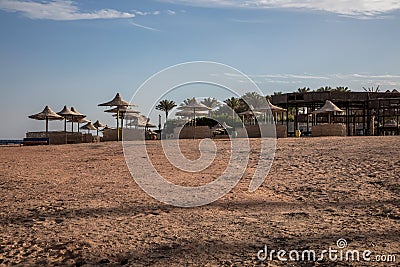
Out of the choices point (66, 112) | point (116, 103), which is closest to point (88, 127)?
point (66, 112)

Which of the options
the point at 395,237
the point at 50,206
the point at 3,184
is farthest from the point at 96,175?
the point at 395,237

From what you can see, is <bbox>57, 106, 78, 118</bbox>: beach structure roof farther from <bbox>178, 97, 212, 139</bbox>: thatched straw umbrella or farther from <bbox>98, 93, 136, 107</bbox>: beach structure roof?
<bbox>178, 97, 212, 139</bbox>: thatched straw umbrella

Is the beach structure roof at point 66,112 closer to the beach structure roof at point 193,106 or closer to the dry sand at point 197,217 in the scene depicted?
the beach structure roof at point 193,106

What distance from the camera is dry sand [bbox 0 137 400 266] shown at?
5.42 m

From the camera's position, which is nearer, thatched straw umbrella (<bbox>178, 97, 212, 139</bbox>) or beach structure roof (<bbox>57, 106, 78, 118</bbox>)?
thatched straw umbrella (<bbox>178, 97, 212, 139</bbox>)

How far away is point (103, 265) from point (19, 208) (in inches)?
112

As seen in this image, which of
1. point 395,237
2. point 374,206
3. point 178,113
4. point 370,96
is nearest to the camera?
point 395,237

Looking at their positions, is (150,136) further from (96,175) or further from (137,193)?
(137,193)

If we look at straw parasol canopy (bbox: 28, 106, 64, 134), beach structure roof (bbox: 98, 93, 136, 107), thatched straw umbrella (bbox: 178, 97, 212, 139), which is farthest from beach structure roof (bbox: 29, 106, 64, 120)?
thatched straw umbrella (bbox: 178, 97, 212, 139)

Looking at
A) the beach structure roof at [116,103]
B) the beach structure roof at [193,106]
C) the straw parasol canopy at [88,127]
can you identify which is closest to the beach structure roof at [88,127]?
the straw parasol canopy at [88,127]

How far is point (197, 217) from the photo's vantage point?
6.81 metres

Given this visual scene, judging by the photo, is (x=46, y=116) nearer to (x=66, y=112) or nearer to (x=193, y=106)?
(x=66, y=112)

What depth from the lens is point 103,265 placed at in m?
5.09

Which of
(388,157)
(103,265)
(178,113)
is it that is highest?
(178,113)
